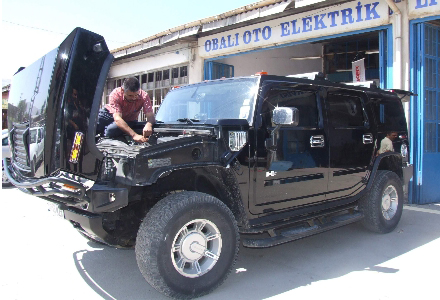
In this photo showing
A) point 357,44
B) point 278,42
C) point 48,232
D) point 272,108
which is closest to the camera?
point 272,108

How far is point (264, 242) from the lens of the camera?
11.7 ft

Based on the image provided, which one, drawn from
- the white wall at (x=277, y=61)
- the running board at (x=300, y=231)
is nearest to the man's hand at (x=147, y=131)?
the running board at (x=300, y=231)

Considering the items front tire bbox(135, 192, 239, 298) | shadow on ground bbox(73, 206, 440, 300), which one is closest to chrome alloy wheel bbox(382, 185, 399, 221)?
shadow on ground bbox(73, 206, 440, 300)

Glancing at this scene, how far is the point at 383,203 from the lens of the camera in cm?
522

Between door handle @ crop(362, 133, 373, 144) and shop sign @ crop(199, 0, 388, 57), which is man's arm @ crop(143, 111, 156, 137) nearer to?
door handle @ crop(362, 133, 373, 144)

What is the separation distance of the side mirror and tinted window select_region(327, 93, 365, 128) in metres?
1.19

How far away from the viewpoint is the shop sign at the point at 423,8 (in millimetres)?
6496

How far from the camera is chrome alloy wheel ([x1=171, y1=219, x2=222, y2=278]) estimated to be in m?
3.17

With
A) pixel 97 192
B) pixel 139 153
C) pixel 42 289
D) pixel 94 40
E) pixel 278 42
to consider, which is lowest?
pixel 42 289

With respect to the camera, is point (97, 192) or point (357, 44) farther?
point (357, 44)

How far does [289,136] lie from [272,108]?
35cm

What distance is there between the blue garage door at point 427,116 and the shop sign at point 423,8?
25cm

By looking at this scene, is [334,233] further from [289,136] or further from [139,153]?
[139,153]

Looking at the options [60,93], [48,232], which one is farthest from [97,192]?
[48,232]
